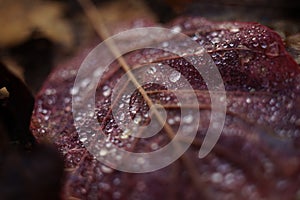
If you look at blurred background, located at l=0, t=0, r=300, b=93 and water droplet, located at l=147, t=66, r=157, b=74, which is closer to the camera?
water droplet, located at l=147, t=66, r=157, b=74

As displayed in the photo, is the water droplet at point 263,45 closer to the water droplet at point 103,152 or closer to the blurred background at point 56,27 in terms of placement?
the blurred background at point 56,27

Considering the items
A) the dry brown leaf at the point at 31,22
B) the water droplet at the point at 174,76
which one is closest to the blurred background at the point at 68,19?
the dry brown leaf at the point at 31,22

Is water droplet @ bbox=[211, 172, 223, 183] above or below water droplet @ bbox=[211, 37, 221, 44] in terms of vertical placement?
below

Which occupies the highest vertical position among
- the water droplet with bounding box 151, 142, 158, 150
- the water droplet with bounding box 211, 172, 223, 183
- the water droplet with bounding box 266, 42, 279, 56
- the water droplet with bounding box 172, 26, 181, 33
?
the water droplet with bounding box 151, 142, 158, 150

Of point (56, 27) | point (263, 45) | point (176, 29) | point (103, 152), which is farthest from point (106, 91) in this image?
point (56, 27)

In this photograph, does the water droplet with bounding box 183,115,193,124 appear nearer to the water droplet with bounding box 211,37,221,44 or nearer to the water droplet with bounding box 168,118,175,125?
the water droplet with bounding box 168,118,175,125

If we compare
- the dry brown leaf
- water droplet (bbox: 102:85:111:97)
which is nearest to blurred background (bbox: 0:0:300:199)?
the dry brown leaf
